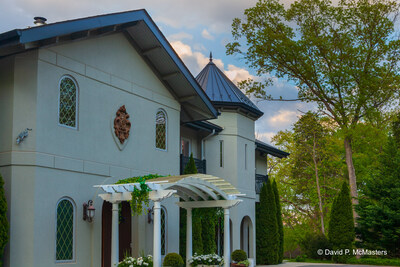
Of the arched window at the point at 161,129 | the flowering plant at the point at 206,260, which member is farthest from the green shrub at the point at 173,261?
the arched window at the point at 161,129

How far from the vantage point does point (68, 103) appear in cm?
1231

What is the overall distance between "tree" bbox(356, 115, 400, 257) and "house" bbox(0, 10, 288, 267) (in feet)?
32.7

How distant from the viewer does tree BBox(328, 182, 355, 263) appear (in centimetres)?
2369

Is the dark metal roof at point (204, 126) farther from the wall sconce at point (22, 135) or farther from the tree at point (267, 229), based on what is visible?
the wall sconce at point (22, 135)

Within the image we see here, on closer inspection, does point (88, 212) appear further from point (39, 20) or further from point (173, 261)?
point (39, 20)

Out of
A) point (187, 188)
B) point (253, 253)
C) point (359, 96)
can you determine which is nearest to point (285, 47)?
point (359, 96)

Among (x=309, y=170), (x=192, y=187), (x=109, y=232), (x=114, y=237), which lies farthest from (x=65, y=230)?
(x=309, y=170)

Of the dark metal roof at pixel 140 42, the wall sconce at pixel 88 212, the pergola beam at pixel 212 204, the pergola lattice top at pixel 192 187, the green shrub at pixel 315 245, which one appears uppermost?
the dark metal roof at pixel 140 42

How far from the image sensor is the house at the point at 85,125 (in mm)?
11023

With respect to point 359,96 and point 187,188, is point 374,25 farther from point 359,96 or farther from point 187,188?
point 187,188

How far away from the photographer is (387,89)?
25.2 m

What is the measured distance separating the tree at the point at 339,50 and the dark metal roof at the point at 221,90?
3.94m

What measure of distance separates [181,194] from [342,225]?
473 inches

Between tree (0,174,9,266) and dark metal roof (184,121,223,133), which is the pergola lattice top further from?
dark metal roof (184,121,223,133)
